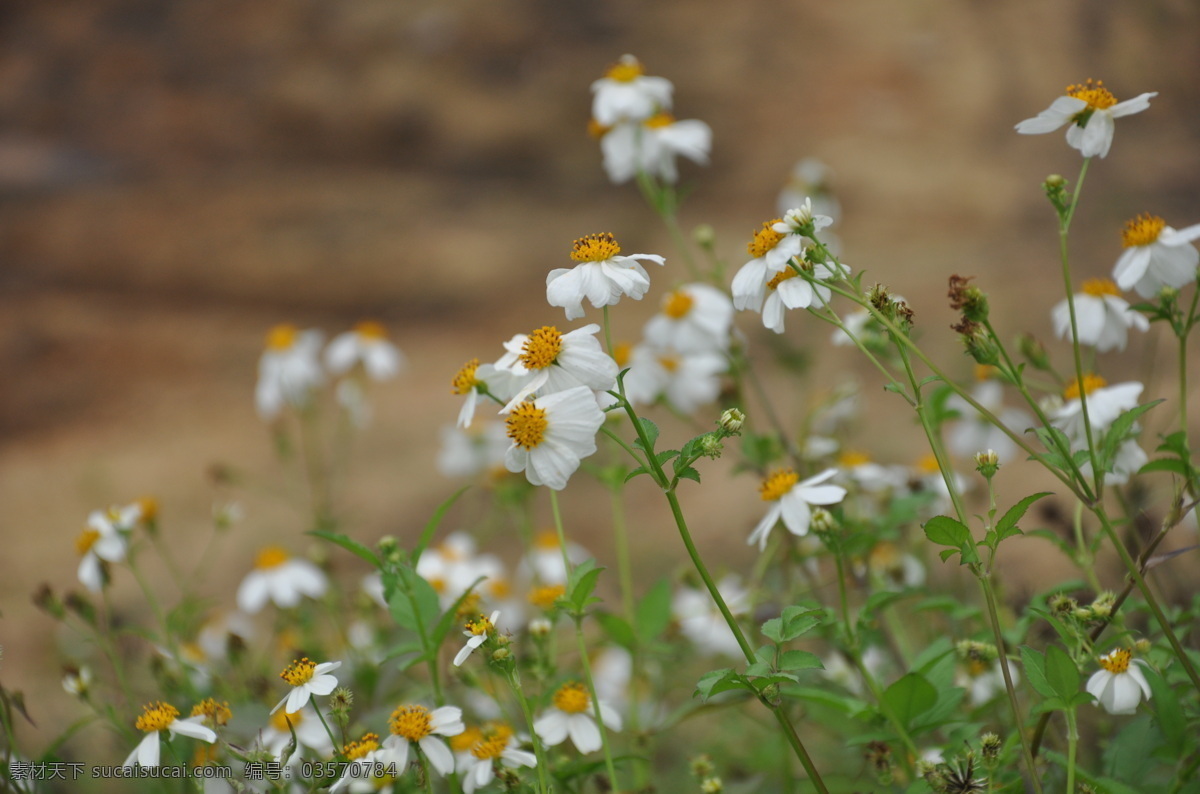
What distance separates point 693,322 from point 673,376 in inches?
3.8

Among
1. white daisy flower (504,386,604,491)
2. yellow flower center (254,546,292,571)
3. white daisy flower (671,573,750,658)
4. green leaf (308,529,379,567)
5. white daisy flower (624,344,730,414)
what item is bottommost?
white daisy flower (671,573,750,658)

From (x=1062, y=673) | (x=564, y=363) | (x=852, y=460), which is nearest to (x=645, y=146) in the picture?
(x=852, y=460)

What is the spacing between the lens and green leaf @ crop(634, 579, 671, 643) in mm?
1144

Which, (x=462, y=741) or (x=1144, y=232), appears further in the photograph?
(x=462, y=741)

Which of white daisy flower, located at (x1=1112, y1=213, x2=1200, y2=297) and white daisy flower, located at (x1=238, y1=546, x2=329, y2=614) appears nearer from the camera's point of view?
white daisy flower, located at (x1=1112, y1=213, x2=1200, y2=297)

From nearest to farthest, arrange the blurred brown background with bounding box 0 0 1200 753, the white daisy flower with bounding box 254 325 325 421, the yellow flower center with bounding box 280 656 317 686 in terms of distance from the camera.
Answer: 1. the yellow flower center with bounding box 280 656 317 686
2. the white daisy flower with bounding box 254 325 325 421
3. the blurred brown background with bounding box 0 0 1200 753

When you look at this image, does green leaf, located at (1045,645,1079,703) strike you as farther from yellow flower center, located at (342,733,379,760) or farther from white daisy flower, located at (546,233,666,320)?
yellow flower center, located at (342,733,379,760)

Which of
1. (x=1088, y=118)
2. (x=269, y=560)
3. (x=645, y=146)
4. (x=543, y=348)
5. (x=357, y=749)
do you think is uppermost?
(x=645, y=146)

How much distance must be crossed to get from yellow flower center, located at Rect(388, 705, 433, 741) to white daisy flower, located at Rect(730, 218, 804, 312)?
47 cm

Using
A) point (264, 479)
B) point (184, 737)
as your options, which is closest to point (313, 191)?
point (264, 479)

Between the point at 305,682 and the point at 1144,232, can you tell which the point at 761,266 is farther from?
the point at 305,682

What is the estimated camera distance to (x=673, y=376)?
1453 millimetres

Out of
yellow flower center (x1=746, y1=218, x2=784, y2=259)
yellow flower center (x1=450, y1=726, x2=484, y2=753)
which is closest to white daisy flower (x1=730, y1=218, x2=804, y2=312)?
yellow flower center (x1=746, y1=218, x2=784, y2=259)

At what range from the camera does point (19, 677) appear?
238 cm
